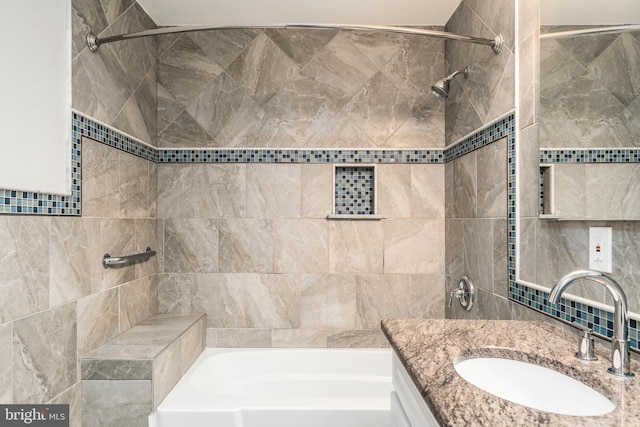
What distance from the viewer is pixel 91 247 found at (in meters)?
1.85

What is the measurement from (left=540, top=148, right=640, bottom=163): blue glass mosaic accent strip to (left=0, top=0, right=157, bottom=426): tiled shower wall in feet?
6.62

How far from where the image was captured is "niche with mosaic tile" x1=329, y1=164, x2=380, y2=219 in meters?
2.66

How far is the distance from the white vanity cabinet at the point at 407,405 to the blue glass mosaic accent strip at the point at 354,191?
138 centimetres

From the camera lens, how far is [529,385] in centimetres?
111

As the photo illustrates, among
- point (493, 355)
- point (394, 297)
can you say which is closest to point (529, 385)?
point (493, 355)

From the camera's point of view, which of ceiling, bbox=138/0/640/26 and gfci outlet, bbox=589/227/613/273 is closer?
gfci outlet, bbox=589/227/613/273

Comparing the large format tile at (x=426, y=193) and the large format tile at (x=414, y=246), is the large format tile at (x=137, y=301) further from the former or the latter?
the large format tile at (x=426, y=193)

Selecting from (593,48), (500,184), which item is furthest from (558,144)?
(500,184)

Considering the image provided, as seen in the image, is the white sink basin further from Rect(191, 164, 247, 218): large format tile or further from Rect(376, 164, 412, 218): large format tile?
Rect(191, 164, 247, 218): large format tile

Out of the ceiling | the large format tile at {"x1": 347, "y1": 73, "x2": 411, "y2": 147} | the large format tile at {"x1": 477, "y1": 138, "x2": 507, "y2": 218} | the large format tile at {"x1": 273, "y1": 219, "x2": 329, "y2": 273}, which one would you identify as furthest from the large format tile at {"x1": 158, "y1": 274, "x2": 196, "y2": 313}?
the large format tile at {"x1": 477, "y1": 138, "x2": 507, "y2": 218}

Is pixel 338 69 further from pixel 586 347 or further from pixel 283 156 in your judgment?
pixel 586 347

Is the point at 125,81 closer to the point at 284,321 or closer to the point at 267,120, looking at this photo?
the point at 267,120

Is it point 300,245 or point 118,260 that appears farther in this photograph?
point 300,245

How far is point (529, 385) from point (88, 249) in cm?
191
